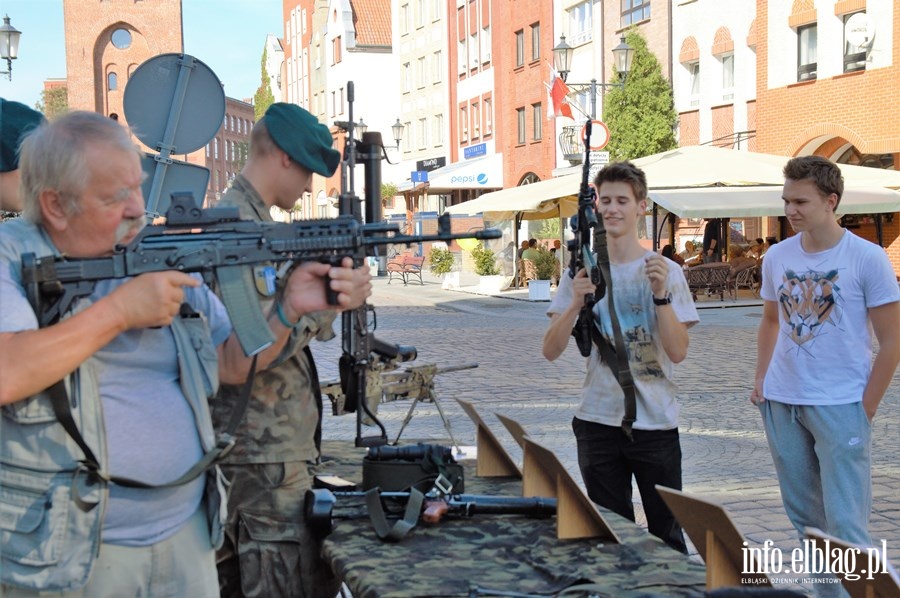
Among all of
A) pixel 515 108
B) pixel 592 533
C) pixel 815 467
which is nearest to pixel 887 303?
pixel 815 467

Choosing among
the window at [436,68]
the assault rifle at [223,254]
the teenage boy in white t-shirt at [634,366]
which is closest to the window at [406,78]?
the window at [436,68]

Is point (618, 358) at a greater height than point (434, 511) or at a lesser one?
greater

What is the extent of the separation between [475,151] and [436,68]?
27.9 ft

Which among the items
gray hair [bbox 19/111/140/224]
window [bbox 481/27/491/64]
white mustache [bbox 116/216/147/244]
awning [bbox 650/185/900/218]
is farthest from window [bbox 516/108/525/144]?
gray hair [bbox 19/111/140/224]

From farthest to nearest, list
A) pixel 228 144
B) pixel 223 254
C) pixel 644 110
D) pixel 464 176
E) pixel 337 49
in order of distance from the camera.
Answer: pixel 228 144
pixel 337 49
pixel 464 176
pixel 644 110
pixel 223 254

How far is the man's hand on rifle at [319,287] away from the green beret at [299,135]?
1.87ft

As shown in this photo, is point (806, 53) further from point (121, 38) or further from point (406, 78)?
point (121, 38)

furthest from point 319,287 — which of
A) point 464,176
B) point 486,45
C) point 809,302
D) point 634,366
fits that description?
point 486,45

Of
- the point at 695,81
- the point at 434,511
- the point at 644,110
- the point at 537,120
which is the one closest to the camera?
the point at 434,511

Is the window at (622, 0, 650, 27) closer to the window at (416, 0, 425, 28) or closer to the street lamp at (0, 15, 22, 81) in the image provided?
the street lamp at (0, 15, 22, 81)

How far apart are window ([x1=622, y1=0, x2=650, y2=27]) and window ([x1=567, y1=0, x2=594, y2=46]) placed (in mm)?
2273

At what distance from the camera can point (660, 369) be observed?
14.3 ft

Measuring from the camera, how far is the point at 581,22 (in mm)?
37094

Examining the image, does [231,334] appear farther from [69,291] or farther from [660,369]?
[660,369]
